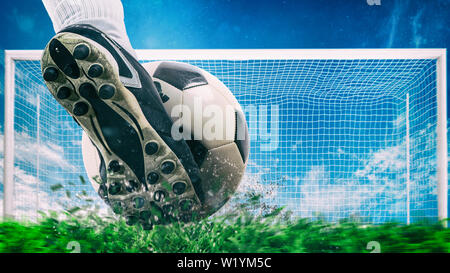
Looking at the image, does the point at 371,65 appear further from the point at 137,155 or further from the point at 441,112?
the point at 137,155

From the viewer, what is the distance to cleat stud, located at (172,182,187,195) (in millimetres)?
1746

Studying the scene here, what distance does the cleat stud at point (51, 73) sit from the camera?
5.10ft

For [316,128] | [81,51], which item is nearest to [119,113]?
[81,51]

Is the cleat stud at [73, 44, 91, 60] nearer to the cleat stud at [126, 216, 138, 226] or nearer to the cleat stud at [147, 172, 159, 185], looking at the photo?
the cleat stud at [147, 172, 159, 185]

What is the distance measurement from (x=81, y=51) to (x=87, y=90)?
0.16 meters

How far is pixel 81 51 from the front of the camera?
1502mm

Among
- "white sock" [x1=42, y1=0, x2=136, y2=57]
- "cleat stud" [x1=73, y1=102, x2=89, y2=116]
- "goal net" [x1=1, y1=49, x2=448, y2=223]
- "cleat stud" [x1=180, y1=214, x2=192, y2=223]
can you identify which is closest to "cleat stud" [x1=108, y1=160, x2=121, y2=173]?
"cleat stud" [x1=73, y1=102, x2=89, y2=116]

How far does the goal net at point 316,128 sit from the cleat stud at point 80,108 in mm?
1769

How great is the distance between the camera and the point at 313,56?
3.38m

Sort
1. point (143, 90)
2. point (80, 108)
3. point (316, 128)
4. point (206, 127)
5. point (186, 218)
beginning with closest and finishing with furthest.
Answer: point (80, 108) → point (143, 90) → point (186, 218) → point (206, 127) → point (316, 128)

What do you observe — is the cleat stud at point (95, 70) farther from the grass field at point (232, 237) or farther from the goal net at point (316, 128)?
the goal net at point (316, 128)

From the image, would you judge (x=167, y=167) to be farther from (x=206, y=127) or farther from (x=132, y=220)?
(x=206, y=127)

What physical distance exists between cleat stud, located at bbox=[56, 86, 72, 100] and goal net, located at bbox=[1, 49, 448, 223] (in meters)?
1.81
